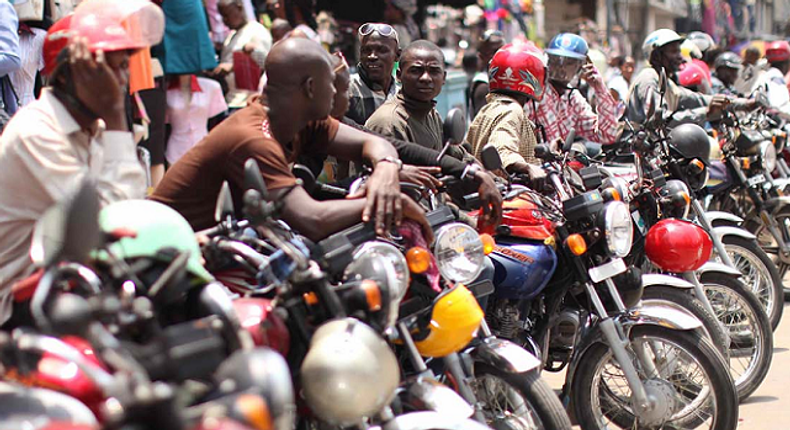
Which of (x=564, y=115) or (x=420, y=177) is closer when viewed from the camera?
Result: (x=420, y=177)

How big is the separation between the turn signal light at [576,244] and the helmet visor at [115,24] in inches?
72.3

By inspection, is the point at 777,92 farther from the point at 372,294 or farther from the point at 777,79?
the point at 372,294

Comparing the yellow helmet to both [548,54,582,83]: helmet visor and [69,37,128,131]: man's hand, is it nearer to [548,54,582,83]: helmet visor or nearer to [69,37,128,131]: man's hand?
[69,37,128,131]: man's hand

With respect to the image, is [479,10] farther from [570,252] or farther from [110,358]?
[110,358]

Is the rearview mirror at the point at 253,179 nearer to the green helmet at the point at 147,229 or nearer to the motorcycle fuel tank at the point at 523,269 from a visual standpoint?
the green helmet at the point at 147,229

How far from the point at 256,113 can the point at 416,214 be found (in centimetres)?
65

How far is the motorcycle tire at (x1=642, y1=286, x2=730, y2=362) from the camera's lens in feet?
15.8

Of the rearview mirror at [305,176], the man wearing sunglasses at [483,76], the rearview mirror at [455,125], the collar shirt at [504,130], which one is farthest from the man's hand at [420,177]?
the man wearing sunglasses at [483,76]

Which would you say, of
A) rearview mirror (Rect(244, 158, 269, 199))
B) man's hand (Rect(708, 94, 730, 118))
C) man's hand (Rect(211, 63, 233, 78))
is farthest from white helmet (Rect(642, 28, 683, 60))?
rearview mirror (Rect(244, 158, 269, 199))

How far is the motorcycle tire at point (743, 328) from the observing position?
548 centimetres


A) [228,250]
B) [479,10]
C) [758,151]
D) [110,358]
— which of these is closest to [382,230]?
[228,250]

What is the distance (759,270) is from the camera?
6.52 meters

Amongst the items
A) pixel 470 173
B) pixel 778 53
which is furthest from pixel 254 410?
pixel 778 53

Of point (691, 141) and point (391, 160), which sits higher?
point (391, 160)
